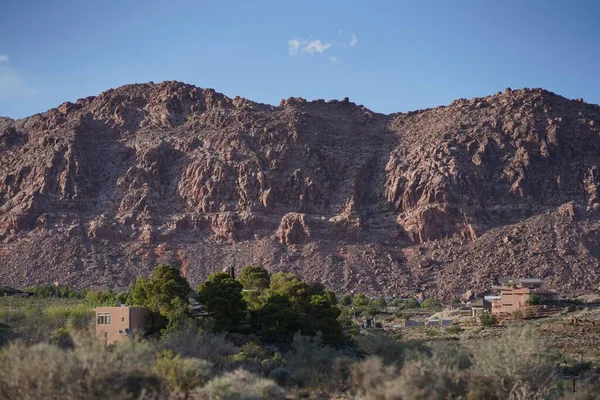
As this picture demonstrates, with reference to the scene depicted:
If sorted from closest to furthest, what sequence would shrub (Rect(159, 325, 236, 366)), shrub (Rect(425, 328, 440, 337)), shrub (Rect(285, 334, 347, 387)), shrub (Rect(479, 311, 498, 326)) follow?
shrub (Rect(285, 334, 347, 387)), shrub (Rect(159, 325, 236, 366)), shrub (Rect(425, 328, 440, 337)), shrub (Rect(479, 311, 498, 326))

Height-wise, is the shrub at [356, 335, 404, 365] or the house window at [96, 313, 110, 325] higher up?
the house window at [96, 313, 110, 325]

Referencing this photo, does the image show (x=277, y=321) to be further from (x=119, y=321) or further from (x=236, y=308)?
(x=119, y=321)

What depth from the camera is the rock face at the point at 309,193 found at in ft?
A: 314

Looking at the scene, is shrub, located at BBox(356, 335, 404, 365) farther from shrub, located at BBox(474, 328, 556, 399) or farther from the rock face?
the rock face

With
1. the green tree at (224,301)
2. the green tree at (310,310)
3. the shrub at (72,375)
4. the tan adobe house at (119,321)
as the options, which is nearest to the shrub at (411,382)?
the shrub at (72,375)

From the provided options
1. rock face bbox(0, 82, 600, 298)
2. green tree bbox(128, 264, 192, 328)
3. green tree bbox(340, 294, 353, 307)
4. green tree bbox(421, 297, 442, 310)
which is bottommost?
green tree bbox(421, 297, 442, 310)

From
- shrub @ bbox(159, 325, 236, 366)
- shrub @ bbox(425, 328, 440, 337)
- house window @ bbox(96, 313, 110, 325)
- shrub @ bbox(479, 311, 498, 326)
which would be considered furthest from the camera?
shrub @ bbox(479, 311, 498, 326)

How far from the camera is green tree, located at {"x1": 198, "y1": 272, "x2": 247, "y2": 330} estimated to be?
51781 millimetres

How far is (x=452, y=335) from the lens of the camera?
62094 mm

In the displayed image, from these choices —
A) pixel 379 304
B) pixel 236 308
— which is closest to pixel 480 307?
Result: pixel 379 304

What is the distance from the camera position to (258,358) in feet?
140

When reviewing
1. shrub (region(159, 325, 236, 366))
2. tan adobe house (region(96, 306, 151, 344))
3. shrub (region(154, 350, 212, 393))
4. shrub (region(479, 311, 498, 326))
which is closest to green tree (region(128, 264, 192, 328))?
tan adobe house (region(96, 306, 151, 344))

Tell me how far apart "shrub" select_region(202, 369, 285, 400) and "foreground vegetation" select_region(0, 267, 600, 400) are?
0.14ft

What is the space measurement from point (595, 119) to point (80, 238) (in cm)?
6339
